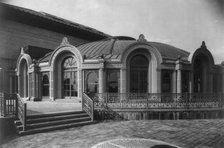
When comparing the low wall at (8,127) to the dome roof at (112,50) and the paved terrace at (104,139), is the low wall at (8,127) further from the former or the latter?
the dome roof at (112,50)

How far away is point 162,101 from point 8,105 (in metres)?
7.03

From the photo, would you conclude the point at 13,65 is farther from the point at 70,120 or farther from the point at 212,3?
the point at 212,3

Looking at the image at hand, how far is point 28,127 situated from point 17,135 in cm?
43

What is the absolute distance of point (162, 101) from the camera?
9.17 m

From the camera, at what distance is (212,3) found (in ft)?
10.6

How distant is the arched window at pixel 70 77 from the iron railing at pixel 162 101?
3.24m

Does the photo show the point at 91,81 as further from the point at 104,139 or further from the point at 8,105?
the point at 104,139

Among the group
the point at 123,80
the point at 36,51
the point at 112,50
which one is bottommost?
the point at 123,80

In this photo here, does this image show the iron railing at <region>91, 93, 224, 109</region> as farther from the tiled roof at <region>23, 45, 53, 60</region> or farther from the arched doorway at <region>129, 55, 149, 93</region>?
the tiled roof at <region>23, 45, 53, 60</region>

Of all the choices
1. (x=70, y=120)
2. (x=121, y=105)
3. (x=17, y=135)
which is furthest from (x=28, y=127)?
(x=121, y=105)

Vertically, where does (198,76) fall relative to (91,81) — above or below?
above

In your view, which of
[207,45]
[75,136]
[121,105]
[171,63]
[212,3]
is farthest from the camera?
[171,63]

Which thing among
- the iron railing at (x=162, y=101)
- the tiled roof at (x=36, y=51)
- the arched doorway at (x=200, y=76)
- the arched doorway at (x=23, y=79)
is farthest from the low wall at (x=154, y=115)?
the arched doorway at (x=23, y=79)

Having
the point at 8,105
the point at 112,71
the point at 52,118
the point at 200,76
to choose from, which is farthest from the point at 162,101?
the point at 8,105
